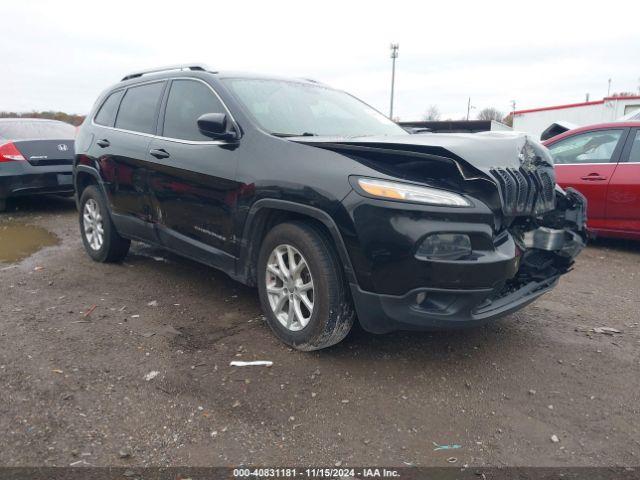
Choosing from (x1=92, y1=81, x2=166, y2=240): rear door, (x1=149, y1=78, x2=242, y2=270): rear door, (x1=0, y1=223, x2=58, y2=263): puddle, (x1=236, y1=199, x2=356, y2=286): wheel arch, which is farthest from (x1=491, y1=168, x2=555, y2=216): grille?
(x1=0, y1=223, x2=58, y2=263): puddle

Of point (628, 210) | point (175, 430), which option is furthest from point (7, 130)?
point (628, 210)

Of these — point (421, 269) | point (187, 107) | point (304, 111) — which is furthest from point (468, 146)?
point (187, 107)

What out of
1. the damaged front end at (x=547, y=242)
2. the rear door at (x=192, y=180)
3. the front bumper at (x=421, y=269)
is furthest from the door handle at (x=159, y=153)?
the damaged front end at (x=547, y=242)

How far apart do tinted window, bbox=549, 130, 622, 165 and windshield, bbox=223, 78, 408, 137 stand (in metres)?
2.94

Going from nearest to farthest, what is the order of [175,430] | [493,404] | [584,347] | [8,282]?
[175,430] → [493,404] → [584,347] → [8,282]

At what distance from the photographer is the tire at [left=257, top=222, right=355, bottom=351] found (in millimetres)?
2926

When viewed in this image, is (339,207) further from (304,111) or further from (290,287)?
(304,111)

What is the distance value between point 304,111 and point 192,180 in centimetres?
97

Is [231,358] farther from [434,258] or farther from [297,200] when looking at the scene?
[434,258]

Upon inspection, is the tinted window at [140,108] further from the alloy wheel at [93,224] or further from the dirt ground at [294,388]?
the dirt ground at [294,388]

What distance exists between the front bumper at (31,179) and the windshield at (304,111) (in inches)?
200

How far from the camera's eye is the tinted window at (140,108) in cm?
439

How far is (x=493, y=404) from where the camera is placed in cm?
274

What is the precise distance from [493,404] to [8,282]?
13.8ft
